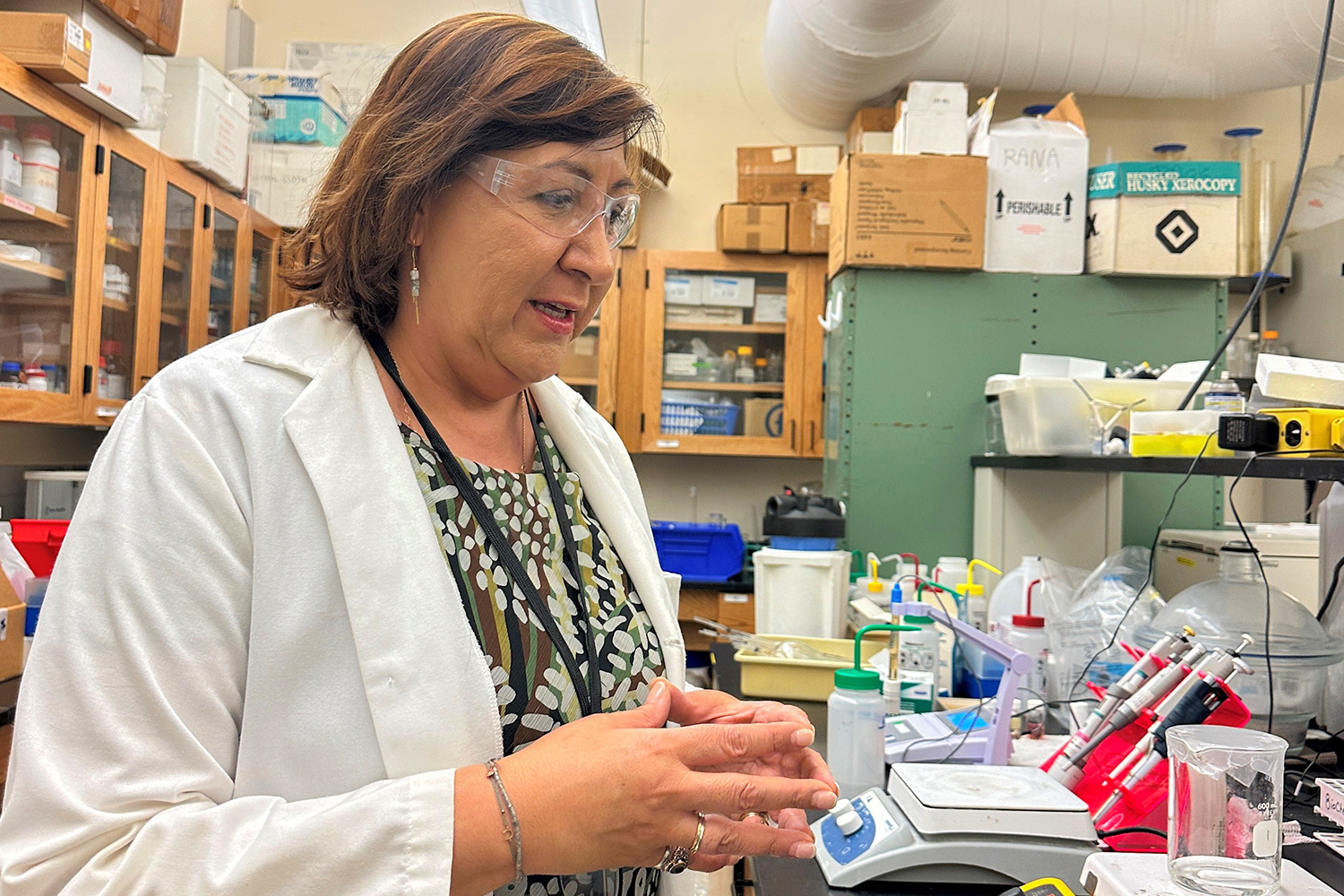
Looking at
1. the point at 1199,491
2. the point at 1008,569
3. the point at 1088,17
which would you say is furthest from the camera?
the point at 1088,17

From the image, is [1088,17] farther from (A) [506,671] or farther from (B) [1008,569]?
(A) [506,671]

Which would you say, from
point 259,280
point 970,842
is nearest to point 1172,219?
point 970,842

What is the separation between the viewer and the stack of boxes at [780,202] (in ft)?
13.8

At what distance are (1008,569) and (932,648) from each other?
34.3 inches

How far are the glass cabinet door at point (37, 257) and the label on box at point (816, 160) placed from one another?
2.78 metres

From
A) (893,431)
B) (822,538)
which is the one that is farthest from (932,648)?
(893,431)

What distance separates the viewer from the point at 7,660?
190 centimetres

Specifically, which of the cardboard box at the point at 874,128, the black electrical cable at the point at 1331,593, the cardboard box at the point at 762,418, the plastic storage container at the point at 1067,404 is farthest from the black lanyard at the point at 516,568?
the cardboard box at the point at 762,418

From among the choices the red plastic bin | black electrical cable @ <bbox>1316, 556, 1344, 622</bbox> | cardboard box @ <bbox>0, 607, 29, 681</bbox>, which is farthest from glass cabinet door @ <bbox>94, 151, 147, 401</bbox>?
black electrical cable @ <bbox>1316, 556, 1344, 622</bbox>

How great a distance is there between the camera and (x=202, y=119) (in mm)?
3203

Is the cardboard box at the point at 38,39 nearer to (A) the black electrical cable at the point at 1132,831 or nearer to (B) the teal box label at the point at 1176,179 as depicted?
(A) the black electrical cable at the point at 1132,831

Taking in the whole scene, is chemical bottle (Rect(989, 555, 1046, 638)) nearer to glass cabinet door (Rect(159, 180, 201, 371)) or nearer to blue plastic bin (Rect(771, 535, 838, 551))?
blue plastic bin (Rect(771, 535, 838, 551))

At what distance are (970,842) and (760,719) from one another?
425 mm

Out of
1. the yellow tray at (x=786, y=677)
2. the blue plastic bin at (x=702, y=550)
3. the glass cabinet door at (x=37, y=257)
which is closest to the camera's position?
the yellow tray at (x=786, y=677)
